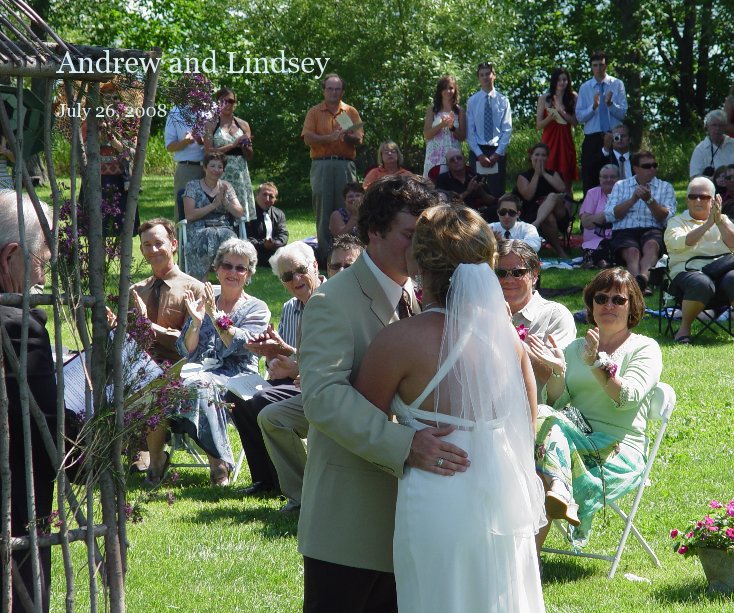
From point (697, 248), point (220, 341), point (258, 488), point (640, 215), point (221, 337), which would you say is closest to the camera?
point (258, 488)

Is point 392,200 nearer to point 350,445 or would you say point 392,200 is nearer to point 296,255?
point 350,445

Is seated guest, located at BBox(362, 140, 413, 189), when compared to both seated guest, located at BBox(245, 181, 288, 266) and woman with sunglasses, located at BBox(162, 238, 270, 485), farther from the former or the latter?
woman with sunglasses, located at BBox(162, 238, 270, 485)

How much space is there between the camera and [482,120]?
48.2 feet

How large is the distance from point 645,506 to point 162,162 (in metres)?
23.1

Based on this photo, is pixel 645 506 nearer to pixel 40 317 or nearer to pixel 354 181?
pixel 40 317

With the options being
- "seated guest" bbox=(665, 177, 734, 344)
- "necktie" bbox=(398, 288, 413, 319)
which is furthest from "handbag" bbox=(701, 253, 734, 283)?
"necktie" bbox=(398, 288, 413, 319)

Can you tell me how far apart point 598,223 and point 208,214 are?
4906mm

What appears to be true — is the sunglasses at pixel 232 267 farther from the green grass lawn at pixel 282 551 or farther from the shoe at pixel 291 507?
the shoe at pixel 291 507

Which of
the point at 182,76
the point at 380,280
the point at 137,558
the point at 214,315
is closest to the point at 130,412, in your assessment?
the point at 380,280

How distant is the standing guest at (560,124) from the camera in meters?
15.8

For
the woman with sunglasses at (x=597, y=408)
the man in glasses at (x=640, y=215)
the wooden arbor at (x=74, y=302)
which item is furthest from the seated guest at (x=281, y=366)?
the man in glasses at (x=640, y=215)

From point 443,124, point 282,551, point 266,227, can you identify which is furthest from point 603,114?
point 282,551

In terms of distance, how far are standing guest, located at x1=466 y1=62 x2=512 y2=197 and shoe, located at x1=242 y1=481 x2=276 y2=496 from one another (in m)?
8.87

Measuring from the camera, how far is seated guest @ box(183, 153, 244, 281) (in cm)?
1198
